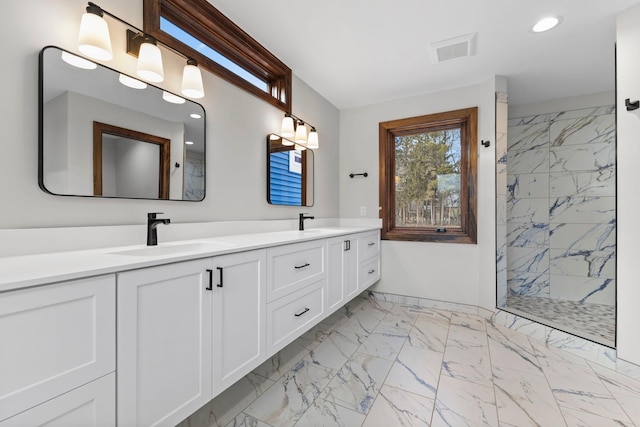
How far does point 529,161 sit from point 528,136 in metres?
0.30

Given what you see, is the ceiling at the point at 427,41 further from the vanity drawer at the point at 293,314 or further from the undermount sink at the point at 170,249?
the vanity drawer at the point at 293,314

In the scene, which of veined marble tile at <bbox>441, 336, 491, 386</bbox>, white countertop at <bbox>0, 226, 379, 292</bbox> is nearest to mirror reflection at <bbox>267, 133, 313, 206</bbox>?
white countertop at <bbox>0, 226, 379, 292</bbox>

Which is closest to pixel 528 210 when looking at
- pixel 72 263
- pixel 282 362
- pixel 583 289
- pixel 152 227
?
pixel 583 289

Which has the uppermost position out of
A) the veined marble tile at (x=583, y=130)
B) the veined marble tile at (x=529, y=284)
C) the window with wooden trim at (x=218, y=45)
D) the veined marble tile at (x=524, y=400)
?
the window with wooden trim at (x=218, y=45)

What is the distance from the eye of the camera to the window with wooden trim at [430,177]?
116 inches

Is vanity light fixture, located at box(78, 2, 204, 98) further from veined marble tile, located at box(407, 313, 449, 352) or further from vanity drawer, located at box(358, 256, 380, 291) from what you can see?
veined marble tile, located at box(407, 313, 449, 352)

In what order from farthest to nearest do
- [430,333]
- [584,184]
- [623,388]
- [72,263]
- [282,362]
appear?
[584,184] → [430,333] → [282,362] → [623,388] → [72,263]

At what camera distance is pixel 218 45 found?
6.50 feet

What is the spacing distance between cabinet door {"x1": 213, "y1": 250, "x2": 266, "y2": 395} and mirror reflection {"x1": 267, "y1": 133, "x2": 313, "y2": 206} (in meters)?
1.07

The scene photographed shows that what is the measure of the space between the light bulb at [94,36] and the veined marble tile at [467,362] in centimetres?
252

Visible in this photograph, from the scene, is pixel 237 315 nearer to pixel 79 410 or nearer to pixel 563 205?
pixel 79 410

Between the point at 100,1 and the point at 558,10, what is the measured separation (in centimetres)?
263

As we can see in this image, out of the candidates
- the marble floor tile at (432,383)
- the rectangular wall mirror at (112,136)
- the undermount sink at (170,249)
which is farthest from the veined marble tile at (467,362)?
the rectangular wall mirror at (112,136)

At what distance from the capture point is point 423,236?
3137 mm
